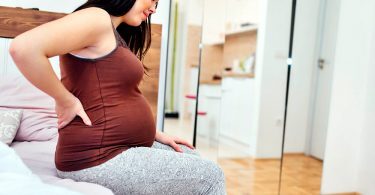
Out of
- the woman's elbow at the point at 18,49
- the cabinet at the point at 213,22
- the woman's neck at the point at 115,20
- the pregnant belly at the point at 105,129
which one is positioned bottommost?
the pregnant belly at the point at 105,129

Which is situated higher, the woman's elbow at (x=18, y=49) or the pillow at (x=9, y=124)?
the woman's elbow at (x=18, y=49)

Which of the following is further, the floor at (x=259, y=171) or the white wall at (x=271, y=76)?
the white wall at (x=271, y=76)

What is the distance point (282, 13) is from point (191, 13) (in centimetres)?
105

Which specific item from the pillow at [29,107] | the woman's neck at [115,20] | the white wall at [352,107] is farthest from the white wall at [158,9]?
the white wall at [352,107]

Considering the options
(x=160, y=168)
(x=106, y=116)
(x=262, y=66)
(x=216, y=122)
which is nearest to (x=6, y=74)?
(x=106, y=116)

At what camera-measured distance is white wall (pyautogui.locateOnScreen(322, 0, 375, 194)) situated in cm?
259

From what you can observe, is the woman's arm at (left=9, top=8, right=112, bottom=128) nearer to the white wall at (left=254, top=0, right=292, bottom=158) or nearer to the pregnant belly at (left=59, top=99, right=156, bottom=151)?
the pregnant belly at (left=59, top=99, right=156, bottom=151)

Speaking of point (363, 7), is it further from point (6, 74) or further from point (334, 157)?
point (6, 74)

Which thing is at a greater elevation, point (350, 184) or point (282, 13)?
point (282, 13)

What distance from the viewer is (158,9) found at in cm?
226

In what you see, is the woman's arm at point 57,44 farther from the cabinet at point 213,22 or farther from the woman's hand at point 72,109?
the cabinet at point 213,22

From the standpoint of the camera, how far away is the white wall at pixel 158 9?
204 cm

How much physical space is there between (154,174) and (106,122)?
19cm

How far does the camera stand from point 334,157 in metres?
2.66
